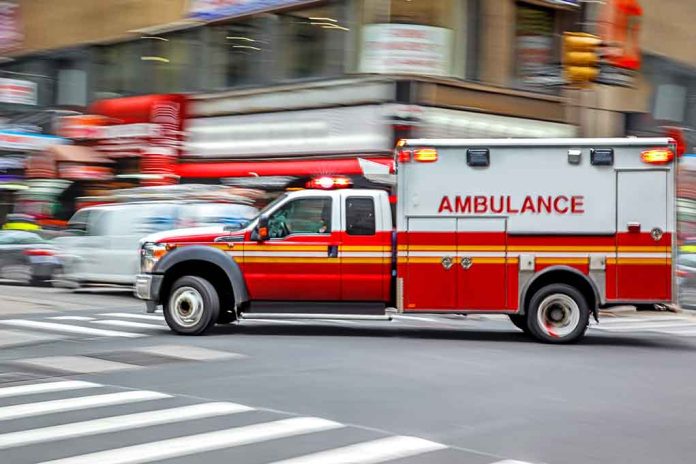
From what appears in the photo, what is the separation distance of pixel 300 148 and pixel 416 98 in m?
4.24

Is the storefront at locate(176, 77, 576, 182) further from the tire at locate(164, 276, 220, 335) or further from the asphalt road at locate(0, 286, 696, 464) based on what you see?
the asphalt road at locate(0, 286, 696, 464)

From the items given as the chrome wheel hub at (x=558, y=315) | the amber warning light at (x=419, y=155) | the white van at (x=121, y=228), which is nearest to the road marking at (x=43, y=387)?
the amber warning light at (x=419, y=155)

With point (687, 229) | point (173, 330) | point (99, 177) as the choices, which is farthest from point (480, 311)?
point (99, 177)

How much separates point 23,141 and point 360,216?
27872 mm

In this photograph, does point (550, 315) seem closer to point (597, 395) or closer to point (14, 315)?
point (597, 395)

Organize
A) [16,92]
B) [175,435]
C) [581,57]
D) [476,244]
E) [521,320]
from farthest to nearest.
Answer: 1. [16,92]
2. [581,57]
3. [521,320]
4. [476,244]
5. [175,435]

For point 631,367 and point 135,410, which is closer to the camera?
point 135,410

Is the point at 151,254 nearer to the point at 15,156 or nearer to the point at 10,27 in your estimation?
the point at 15,156

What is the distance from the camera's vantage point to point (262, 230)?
13.8m

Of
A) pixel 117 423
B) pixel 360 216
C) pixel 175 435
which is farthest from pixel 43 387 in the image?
pixel 360 216

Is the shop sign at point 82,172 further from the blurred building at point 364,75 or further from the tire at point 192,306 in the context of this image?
the tire at point 192,306

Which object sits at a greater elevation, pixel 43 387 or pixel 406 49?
pixel 406 49

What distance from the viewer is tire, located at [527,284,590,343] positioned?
13656mm

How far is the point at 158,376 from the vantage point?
33.1 feet
